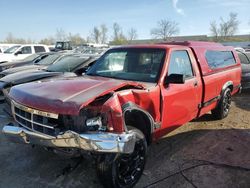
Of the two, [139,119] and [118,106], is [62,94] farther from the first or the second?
[139,119]

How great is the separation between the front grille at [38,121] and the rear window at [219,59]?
11.7ft

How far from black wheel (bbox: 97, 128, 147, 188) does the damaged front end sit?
1.03 ft

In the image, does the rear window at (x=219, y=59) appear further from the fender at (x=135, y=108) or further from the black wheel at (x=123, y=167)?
the black wheel at (x=123, y=167)

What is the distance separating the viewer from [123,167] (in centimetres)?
333

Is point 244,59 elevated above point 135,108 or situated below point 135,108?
below

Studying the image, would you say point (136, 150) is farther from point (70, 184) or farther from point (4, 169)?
point (4, 169)

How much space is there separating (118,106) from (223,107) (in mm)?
3985

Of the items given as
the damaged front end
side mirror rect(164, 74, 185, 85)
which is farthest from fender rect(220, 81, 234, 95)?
the damaged front end

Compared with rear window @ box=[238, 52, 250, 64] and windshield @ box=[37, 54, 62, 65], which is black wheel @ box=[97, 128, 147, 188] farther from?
rear window @ box=[238, 52, 250, 64]

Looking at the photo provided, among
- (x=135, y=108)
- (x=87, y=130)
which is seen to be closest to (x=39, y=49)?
(x=135, y=108)

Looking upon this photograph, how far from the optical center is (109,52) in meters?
5.02

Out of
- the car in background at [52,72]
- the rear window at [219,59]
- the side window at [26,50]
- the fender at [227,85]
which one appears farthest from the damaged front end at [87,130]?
the side window at [26,50]

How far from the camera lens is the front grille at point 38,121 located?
2.95m

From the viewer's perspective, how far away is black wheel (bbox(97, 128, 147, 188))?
300 centimetres
